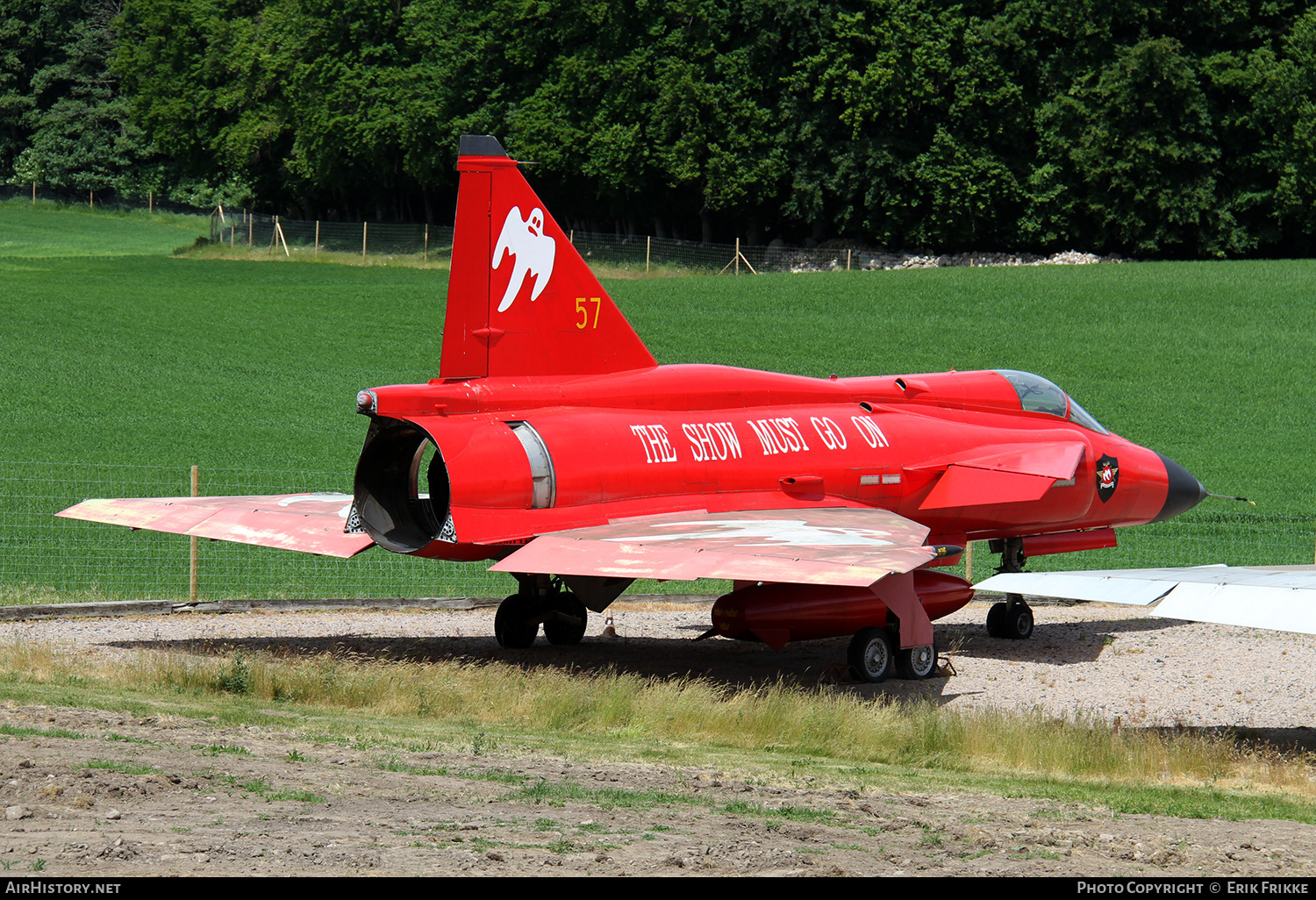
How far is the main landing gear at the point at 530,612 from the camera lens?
1652 cm

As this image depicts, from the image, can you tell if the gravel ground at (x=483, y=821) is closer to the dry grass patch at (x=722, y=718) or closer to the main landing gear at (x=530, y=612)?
the dry grass patch at (x=722, y=718)

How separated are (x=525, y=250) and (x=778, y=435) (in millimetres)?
3577

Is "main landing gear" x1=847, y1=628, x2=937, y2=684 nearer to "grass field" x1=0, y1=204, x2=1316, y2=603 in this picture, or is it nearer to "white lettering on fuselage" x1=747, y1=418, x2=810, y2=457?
"white lettering on fuselage" x1=747, y1=418, x2=810, y2=457

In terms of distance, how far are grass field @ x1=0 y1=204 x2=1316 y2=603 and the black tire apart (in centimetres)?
644

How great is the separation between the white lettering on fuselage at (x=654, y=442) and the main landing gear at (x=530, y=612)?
9.22 feet

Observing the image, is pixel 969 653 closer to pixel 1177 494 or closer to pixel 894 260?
pixel 1177 494

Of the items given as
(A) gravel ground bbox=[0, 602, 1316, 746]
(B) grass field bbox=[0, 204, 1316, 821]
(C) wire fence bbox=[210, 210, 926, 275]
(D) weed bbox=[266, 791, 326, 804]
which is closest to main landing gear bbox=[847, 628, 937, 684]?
(A) gravel ground bbox=[0, 602, 1316, 746]

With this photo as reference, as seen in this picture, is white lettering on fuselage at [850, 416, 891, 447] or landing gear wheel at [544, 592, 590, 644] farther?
landing gear wheel at [544, 592, 590, 644]

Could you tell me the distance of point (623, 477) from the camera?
1421 centimetres

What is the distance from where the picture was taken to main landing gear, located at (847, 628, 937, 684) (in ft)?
48.6

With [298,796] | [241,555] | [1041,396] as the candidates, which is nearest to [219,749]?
[298,796]

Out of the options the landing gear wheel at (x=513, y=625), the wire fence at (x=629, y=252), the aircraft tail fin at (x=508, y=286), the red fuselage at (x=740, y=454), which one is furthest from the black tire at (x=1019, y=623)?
the wire fence at (x=629, y=252)
